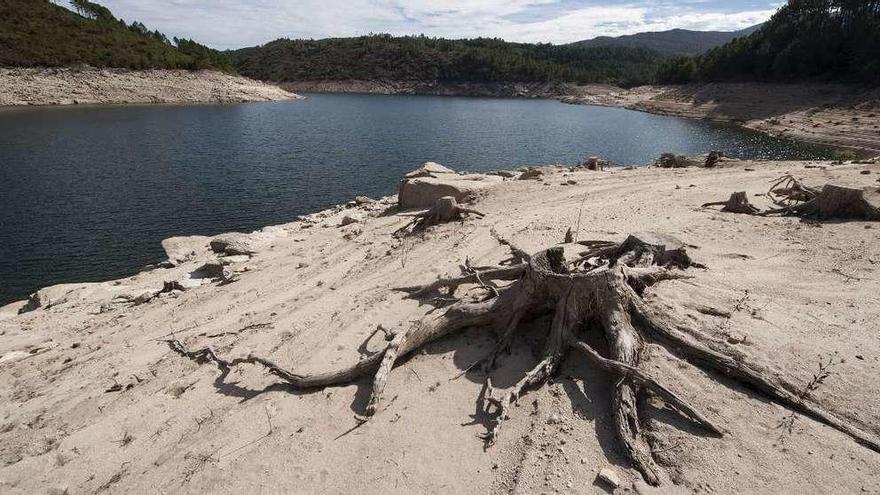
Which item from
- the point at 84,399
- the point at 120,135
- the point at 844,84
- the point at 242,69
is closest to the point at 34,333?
the point at 84,399

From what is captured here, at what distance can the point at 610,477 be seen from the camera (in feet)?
14.7

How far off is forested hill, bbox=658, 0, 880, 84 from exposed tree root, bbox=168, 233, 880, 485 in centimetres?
6789

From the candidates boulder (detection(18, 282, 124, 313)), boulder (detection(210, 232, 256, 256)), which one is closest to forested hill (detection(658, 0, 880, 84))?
boulder (detection(210, 232, 256, 256))

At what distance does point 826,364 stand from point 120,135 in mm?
53264

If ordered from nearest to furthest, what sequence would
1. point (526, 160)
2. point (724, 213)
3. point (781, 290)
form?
1. point (781, 290)
2. point (724, 213)
3. point (526, 160)

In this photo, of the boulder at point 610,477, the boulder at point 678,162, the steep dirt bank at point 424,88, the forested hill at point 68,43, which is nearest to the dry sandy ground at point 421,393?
the boulder at point 610,477

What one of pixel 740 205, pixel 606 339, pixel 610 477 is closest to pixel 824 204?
pixel 740 205

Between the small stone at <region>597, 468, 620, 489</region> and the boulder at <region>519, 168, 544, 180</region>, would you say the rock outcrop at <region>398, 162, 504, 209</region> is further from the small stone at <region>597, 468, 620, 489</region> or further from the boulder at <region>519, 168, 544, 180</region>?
the small stone at <region>597, 468, 620, 489</region>

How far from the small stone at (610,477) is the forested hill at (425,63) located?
137 meters

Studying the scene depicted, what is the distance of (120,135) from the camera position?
44062 mm

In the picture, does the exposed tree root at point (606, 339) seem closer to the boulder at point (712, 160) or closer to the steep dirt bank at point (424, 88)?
the boulder at point (712, 160)

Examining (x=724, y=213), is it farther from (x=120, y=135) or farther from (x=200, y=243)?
(x=120, y=135)

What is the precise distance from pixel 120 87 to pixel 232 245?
8106 cm

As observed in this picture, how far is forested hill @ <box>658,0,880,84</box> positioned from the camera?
189ft
